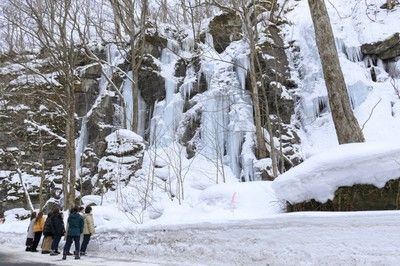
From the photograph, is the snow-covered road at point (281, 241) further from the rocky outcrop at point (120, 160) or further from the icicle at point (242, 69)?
the icicle at point (242, 69)

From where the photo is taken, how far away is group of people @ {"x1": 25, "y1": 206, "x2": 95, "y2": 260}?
34.3 feet

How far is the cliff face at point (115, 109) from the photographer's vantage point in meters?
22.5

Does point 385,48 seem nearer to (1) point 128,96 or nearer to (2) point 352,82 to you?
(2) point 352,82

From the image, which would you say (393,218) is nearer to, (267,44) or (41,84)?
(267,44)

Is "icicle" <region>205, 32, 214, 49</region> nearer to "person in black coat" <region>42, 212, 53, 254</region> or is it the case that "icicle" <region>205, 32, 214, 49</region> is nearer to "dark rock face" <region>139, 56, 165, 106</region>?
"dark rock face" <region>139, 56, 165, 106</region>

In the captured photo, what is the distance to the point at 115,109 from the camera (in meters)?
27.1

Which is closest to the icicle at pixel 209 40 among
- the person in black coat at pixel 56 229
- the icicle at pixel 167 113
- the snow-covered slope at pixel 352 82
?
the icicle at pixel 167 113

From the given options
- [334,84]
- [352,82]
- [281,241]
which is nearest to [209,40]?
[352,82]

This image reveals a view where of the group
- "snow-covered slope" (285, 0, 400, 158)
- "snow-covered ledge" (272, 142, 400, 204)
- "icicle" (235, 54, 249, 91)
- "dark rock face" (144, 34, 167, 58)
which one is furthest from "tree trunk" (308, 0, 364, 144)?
"dark rock face" (144, 34, 167, 58)

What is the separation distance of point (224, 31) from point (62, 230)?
763 inches

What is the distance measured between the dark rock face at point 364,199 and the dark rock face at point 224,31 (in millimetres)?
21303

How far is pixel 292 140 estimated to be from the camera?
893 inches

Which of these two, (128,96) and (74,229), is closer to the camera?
(74,229)

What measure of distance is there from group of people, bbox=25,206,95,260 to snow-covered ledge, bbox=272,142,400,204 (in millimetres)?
4962
